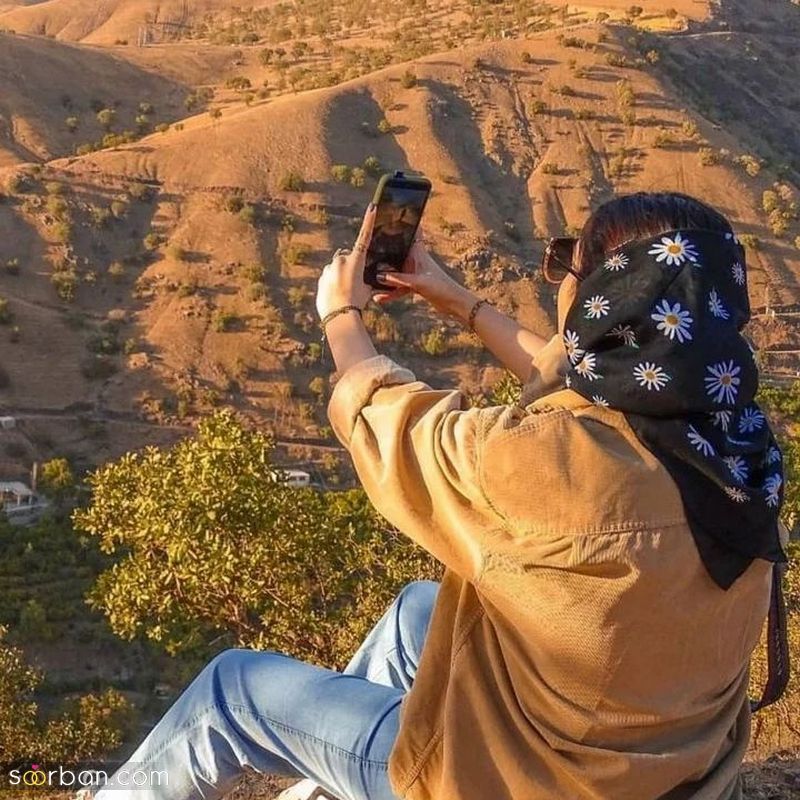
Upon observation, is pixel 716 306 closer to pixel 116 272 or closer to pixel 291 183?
pixel 116 272

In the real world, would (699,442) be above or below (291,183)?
above

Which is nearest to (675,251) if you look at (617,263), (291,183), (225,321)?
(617,263)

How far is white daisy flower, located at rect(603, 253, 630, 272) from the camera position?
161 centimetres

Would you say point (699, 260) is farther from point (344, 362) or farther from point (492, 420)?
point (344, 362)

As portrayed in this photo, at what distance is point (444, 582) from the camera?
1826 millimetres

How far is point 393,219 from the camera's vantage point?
222cm

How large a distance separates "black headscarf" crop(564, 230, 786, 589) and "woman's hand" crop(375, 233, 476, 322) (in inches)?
27.1

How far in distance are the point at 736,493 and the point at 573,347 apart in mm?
345

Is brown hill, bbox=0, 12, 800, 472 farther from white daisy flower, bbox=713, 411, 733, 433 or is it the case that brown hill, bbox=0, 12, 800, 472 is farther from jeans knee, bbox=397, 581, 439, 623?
white daisy flower, bbox=713, 411, 733, 433

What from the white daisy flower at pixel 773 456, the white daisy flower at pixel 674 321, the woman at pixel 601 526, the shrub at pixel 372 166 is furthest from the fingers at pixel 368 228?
the shrub at pixel 372 166

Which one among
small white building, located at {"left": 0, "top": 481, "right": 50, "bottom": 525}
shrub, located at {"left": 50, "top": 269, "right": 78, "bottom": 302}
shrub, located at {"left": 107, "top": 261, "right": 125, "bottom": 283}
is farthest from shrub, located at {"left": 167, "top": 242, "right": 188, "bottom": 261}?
small white building, located at {"left": 0, "top": 481, "right": 50, "bottom": 525}

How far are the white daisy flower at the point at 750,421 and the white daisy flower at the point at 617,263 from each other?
1.06 feet

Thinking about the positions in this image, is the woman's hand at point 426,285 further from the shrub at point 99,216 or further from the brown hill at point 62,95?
the brown hill at point 62,95

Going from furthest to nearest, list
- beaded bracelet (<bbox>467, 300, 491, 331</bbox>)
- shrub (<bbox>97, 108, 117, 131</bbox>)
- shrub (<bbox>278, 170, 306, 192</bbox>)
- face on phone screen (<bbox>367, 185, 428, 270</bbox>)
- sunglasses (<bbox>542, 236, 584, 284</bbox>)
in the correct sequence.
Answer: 1. shrub (<bbox>97, 108, 117, 131</bbox>)
2. shrub (<bbox>278, 170, 306, 192</bbox>)
3. beaded bracelet (<bbox>467, 300, 491, 331</bbox>)
4. face on phone screen (<bbox>367, 185, 428, 270</bbox>)
5. sunglasses (<bbox>542, 236, 584, 284</bbox>)
